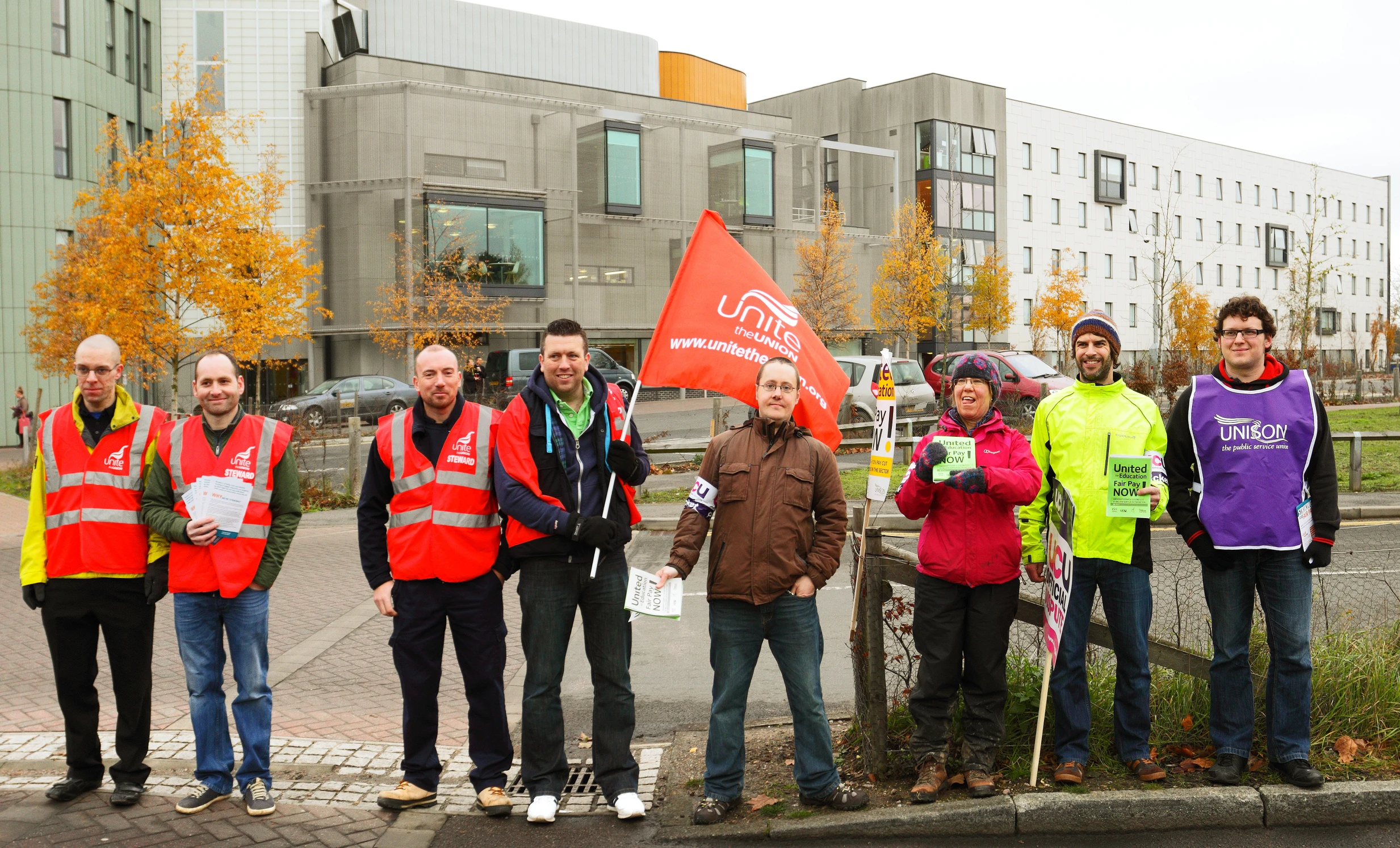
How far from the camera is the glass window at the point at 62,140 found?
1251 inches

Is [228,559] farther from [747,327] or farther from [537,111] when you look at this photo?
[537,111]

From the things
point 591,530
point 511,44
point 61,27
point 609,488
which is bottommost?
point 591,530

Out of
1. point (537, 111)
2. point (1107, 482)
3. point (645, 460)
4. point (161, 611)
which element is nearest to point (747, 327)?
point (645, 460)

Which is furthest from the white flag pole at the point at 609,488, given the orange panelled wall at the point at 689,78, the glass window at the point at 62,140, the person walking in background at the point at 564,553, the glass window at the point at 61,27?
the orange panelled wall at the point at 689,78

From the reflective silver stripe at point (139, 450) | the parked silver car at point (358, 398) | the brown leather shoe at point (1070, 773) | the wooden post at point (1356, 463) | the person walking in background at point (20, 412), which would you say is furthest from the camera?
the parked silver car at point (358, 398)

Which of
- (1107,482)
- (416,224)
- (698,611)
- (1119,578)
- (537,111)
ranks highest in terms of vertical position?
(537,111)

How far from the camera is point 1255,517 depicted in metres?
4.79

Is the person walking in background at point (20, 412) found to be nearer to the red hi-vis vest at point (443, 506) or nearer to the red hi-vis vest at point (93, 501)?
the red hi-vis vest at point (93, 501)

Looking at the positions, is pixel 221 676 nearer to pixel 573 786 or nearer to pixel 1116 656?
pixel 573 786

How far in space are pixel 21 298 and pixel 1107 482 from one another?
33.7 metres

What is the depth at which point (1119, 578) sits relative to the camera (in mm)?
4824

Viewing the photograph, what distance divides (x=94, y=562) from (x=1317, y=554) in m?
5.43

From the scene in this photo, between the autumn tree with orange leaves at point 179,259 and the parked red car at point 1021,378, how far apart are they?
14.9 metres

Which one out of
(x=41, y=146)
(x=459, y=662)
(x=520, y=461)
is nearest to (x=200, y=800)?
(x=459, y=662)
